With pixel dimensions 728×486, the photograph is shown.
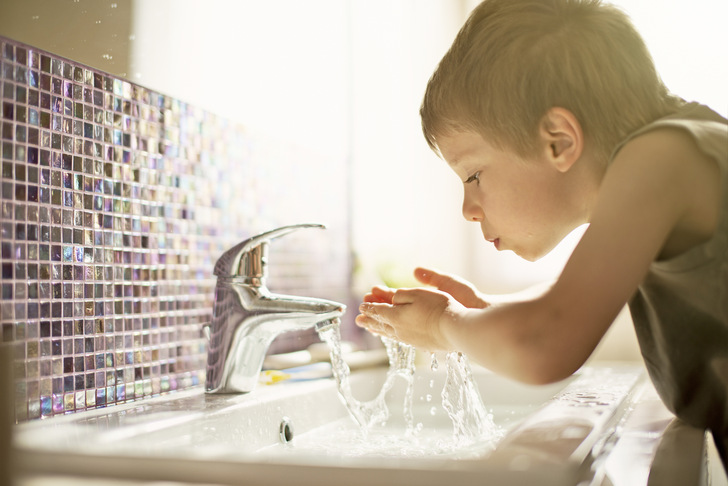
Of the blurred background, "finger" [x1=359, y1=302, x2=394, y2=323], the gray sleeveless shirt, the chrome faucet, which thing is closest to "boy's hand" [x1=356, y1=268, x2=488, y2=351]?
"finger" [x1=359, y1=302, x2=394, y2=323]

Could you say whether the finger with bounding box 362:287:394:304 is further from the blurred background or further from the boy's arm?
the blurred background

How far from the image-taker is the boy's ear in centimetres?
74

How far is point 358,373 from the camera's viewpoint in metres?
1.32

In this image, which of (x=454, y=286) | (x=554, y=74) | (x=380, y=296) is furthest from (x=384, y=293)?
(x=554, y=74)

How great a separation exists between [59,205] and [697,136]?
25.7 inches

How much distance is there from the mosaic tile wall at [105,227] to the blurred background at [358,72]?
40 mm

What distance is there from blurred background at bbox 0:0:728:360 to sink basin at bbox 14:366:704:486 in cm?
42

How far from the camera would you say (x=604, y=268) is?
1.92 ft

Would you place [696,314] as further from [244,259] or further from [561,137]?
[244,259]

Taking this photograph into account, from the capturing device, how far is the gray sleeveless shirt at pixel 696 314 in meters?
0.65

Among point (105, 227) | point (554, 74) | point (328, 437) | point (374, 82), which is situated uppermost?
point (374, 82)

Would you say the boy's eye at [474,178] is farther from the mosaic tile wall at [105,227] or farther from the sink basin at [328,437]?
the mosaic tile wall at [105,227]

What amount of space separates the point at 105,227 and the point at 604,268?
57 centimetres

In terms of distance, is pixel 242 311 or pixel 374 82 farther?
pixel 374 82
